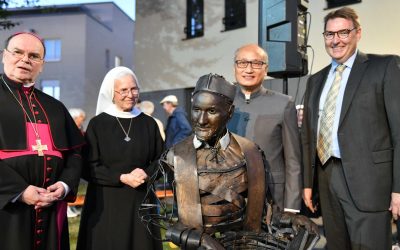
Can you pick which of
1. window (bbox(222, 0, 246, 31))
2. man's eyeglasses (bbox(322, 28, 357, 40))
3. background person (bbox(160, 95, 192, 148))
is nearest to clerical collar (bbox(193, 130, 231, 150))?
man's eyeglasses (bbox(322, 28, 357, 40))

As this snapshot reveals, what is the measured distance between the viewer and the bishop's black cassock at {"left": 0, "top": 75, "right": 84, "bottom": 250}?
266cm

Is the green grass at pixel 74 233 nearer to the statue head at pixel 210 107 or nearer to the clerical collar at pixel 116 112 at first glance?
the clerical collar at pixel 116 112

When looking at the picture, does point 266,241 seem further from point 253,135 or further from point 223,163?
point 253,135

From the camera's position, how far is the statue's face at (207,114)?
83.0 inches

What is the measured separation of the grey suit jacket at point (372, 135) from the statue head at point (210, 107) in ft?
3.63

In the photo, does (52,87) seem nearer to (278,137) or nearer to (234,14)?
Answer: (234,14)

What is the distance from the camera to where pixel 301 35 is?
5.39 metres

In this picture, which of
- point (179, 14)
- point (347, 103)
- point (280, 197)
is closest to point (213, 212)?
point (280, 197)

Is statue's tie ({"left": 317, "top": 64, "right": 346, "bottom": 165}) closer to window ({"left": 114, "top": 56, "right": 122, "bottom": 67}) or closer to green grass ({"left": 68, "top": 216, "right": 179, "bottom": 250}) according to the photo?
green grass ({"left": 68, "top": 216, "right": 179, "bottom": 250})

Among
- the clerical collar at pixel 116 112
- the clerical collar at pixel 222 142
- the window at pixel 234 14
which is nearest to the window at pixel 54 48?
the window at pixel 234 14

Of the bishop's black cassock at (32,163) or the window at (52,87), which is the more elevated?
the window at (52,87)

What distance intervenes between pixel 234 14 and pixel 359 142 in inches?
406

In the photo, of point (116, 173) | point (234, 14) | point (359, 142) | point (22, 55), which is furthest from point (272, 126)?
point (234, 14)

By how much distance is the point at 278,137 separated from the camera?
113 inches
